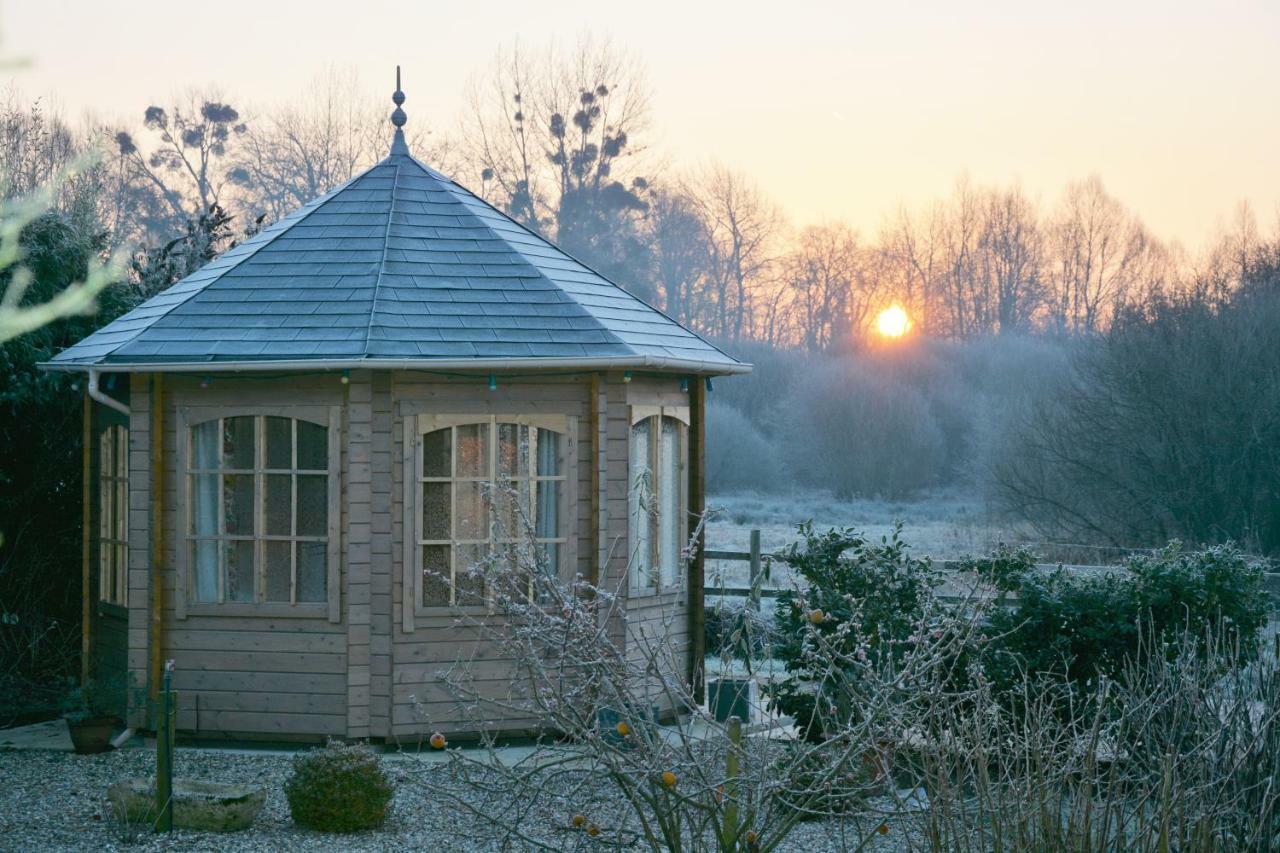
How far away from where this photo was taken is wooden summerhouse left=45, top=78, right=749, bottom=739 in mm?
8859

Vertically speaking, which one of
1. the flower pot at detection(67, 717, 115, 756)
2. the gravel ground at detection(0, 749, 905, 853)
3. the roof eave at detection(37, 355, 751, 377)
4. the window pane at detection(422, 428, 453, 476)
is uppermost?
the roof eave at detection(37, 355, 751, 377)

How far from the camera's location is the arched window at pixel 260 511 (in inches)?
353

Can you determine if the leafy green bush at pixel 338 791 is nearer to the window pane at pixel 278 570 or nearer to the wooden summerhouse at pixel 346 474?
the wooden summerhouse at pixel 346 474

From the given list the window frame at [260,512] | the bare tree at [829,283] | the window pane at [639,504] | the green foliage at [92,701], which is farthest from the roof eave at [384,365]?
the bare tree at [829,283]

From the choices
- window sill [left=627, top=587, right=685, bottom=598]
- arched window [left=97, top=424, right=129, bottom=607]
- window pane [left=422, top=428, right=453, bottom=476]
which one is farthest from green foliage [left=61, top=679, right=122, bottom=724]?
window sill [left=627, top=587, right=685, bottom=598]

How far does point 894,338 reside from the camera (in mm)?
39000

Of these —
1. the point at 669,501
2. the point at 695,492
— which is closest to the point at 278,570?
the point at 669,501

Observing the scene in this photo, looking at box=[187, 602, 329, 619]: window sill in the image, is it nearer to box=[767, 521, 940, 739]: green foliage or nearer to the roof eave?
the roof eave

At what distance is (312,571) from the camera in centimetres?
902

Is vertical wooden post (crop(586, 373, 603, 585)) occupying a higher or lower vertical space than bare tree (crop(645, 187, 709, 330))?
lower

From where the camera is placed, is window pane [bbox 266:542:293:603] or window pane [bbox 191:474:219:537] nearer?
window pane [bbox 266:542:293:603]

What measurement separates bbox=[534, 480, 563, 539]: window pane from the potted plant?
306 centimetres

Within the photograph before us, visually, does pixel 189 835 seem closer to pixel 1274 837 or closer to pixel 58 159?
pixel 1274 837

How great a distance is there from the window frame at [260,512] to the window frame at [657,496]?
1.90 m
